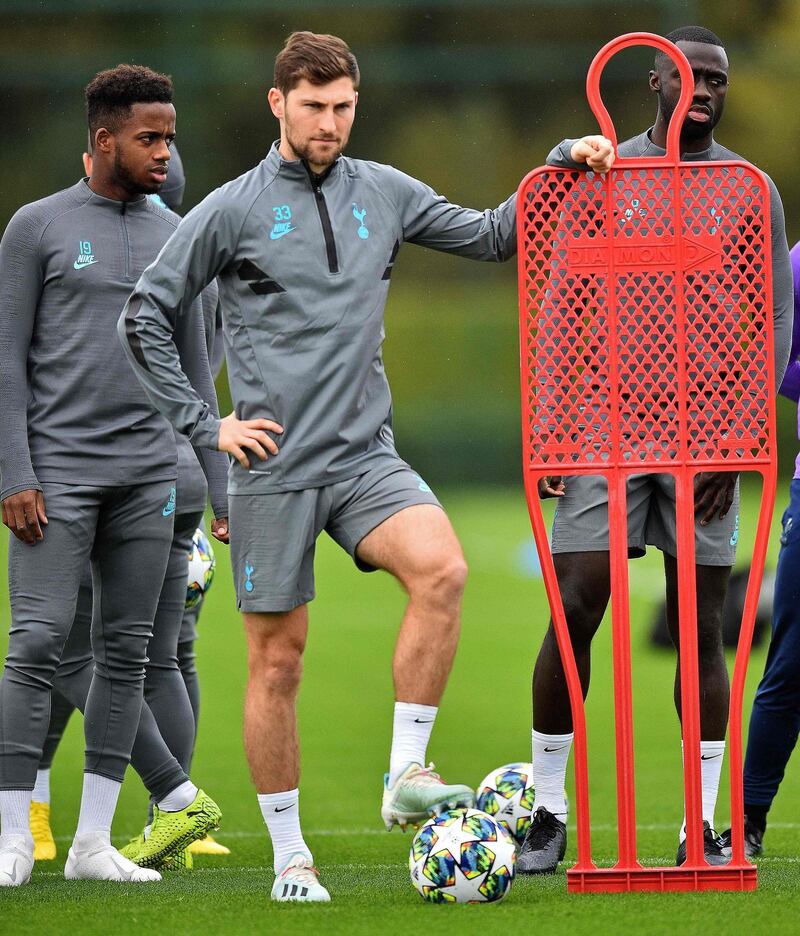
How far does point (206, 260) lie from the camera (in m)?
3.61

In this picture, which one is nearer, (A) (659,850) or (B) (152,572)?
(B) (152,572)

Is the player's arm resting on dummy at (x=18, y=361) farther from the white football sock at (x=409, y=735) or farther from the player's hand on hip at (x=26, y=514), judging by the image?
the white football sock at (x=409, y=735)

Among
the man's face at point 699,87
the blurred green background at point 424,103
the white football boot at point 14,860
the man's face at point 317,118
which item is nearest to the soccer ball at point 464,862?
the white football boot at point 14,860

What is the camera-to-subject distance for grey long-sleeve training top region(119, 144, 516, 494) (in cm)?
360

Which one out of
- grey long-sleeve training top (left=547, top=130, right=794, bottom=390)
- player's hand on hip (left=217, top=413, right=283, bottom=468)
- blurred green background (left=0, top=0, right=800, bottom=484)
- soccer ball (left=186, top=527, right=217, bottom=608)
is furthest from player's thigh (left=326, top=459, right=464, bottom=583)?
blurred green background (left=0, top=0, right=800, bottom=484)

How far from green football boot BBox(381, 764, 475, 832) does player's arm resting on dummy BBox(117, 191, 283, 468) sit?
694 millimetres

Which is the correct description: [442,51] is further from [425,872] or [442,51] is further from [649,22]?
[425,872]

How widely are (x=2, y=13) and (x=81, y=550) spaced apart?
1387cm

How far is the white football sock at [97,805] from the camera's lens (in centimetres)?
411

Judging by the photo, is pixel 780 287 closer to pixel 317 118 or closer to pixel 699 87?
pixel 699 87

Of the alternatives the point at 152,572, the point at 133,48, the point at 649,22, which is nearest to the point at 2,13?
the point at 133,48

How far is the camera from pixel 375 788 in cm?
632

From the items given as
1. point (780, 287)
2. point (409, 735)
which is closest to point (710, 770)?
point (409, 735)

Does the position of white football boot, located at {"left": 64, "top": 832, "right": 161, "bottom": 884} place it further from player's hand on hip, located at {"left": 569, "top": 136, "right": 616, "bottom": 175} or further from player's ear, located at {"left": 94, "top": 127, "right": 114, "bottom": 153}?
player's hand on hip, located at {"left": 569, "top": 136, "right": 616, "bottom": 175}
